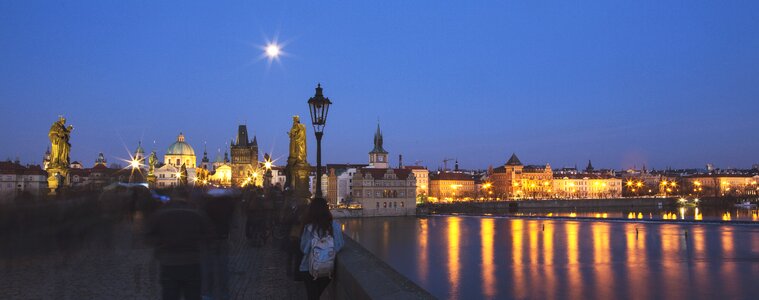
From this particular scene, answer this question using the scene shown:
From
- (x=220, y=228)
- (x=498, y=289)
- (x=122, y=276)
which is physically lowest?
(x=498, y=289)

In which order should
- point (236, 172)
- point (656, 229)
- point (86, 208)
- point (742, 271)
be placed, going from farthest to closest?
Answer: point (236, 172)
point (656, 229)
point (742, 271)
point (86, 208)

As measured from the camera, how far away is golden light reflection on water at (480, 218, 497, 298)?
111 feet

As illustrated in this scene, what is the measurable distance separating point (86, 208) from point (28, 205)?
21.0 feet

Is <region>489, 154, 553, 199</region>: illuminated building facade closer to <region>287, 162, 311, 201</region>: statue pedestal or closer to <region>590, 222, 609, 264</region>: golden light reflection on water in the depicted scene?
<region>590, 222, 609, 264</region>: golden light reflection on water

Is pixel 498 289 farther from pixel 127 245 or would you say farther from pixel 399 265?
pixel 127 245

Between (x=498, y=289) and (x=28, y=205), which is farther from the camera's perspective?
(x=498, y=289)

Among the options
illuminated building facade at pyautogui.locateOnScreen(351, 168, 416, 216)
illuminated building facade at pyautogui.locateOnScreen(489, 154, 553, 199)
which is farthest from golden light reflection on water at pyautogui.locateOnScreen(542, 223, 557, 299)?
illuminated building facade at pyautogui.locateOnScreen(489, 154, 553, 199)

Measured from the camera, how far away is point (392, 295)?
496 centimetres

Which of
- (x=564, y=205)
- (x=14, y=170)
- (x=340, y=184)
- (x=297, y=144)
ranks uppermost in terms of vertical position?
(x=14, y=170)

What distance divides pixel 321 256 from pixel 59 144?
19.5 metres

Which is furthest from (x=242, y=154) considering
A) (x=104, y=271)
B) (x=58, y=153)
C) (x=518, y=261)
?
(x=104, y=271)

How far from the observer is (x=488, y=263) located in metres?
44.2

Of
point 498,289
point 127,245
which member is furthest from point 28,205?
point 498,289

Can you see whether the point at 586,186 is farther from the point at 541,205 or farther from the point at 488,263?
the point at 488,263
